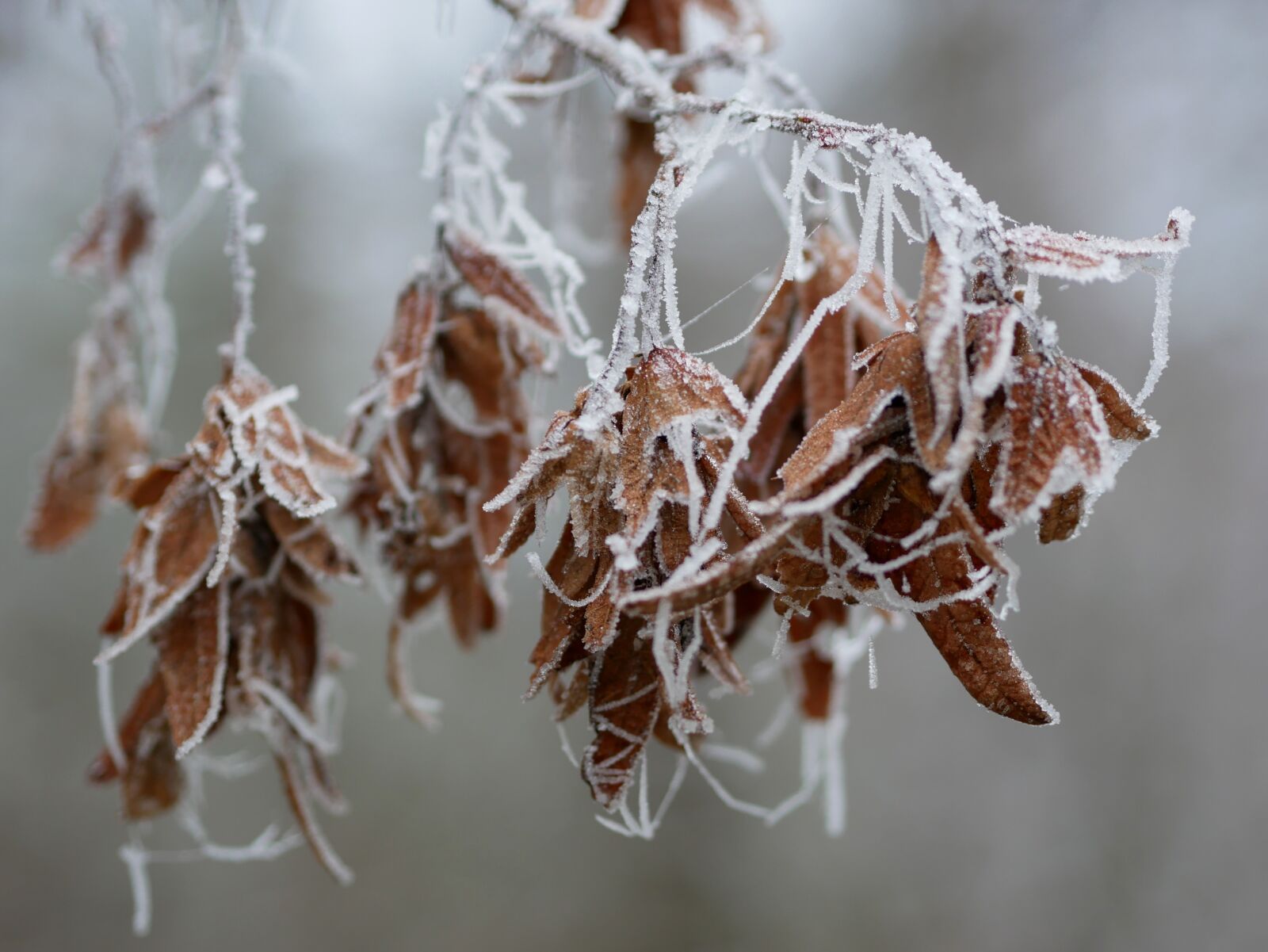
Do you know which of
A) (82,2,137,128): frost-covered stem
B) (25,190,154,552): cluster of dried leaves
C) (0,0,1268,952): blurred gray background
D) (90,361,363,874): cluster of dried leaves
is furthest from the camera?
(0,0,1268,952): blurred gray background

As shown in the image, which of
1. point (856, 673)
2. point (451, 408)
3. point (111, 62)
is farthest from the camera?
point (856, 673)

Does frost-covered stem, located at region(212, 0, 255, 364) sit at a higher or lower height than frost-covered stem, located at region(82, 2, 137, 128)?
lower

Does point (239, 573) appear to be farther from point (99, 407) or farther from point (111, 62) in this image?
point (111, 62)

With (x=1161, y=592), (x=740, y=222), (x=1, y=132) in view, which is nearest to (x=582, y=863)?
(x=1161, y=592)

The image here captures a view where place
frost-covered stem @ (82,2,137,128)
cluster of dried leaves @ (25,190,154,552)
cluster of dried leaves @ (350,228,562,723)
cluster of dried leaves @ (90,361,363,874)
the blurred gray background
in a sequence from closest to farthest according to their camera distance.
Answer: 1. cluster of dried leaves @ (90,361,363,874)
2. cluster of dried leaves @ (350,228,562,723)
3. frost-covered stem @ (82,2,137,128)
4. cluster of dried leaves @ (25,190,154,552)
5. the blurred gray background

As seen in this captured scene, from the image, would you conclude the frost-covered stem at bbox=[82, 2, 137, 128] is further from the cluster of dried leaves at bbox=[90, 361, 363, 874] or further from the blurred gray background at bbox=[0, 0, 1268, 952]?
the blurred gray background at bbox=[0, 0, 1268, 952]

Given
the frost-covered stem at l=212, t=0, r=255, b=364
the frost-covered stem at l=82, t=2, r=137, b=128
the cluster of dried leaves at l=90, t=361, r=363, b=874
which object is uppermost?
the frost-covered stem at l=82, t=2, r=137, b=128

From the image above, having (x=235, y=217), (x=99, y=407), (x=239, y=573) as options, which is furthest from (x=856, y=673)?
(x=235, y=217)

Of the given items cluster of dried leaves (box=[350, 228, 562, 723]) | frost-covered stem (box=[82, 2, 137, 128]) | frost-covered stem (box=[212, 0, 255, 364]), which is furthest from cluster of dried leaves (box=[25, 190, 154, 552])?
cluster of dried leaves (box=[350, 228, 562, 723])

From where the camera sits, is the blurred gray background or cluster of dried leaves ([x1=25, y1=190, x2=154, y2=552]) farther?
the blurred gray background
